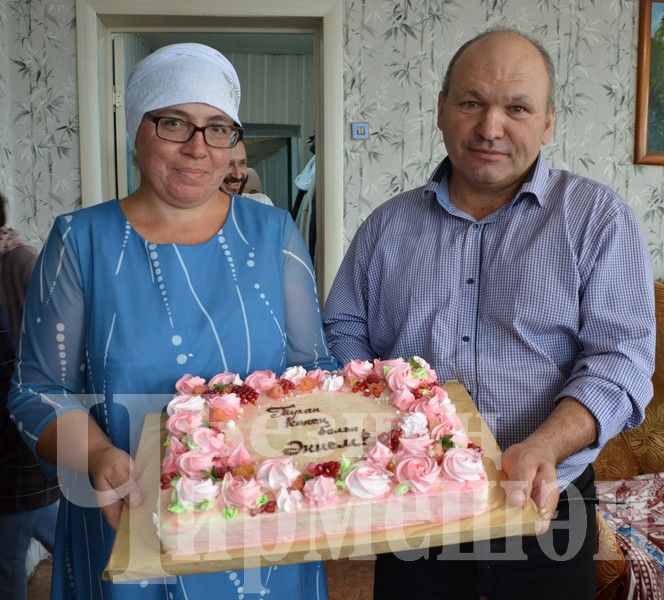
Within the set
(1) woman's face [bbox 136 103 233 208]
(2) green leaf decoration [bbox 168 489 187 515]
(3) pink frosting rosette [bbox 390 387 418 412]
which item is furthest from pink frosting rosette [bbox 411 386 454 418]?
(1) woman's face [bbox 136 103 233 208]

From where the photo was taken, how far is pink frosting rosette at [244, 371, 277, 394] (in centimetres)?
130

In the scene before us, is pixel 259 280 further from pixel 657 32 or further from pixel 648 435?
pixel 657 32

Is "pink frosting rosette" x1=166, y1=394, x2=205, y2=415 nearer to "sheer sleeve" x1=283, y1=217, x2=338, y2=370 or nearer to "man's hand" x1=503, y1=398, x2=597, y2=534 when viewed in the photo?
"sheer sleeve" x1=283, y1=217, x2=338, y2=370

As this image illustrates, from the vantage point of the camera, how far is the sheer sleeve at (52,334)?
4.25 ft

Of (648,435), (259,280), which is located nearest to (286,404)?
(259,280)

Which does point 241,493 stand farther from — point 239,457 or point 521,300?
point 521,300

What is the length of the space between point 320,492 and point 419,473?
158 millimetres

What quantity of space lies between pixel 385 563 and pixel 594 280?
761 millimetres

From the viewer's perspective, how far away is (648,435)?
3021 millimetres

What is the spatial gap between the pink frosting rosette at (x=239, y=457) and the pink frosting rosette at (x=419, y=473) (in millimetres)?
233

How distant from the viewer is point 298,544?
102cm

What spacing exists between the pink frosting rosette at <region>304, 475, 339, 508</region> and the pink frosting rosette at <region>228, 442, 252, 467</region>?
0.39 ft

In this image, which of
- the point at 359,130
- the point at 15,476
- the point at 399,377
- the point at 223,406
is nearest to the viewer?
the point at 223,406

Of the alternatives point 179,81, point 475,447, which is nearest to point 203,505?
point 475,447
